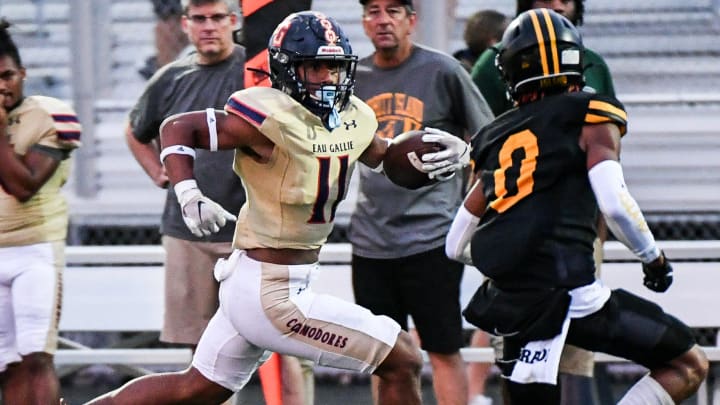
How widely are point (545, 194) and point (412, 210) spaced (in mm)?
1343

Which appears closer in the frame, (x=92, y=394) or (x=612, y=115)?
(x=612, y=115)

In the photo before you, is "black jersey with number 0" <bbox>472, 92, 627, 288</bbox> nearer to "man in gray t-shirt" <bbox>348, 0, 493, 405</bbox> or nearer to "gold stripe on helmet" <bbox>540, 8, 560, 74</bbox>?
"gold stripe on helmet" <bbox>540, 8, 560, 74</bbox>

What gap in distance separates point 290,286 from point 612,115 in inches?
47.6

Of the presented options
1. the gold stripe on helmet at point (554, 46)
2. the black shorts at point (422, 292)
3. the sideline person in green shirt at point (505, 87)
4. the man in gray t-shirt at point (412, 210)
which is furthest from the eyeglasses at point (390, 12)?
the gold stripe on helmet at point (554, 46)

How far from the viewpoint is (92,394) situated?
832 centimetres

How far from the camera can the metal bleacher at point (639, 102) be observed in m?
8.05

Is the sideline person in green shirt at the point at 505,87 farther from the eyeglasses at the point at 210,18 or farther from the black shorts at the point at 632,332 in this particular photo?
the black shorts at the point at 632,332

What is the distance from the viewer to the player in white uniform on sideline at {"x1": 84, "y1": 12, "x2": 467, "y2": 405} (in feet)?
16.7

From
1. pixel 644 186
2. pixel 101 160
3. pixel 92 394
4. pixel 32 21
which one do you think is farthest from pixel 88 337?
pixel 644 186

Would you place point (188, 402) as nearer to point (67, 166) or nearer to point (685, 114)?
point (67, 166)

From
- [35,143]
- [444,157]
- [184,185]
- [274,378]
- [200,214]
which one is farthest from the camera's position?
[274,378]

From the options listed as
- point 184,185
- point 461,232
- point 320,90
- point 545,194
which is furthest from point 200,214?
point 545,194

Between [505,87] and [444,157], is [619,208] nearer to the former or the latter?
[444,157]

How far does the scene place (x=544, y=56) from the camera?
17.0 feet
